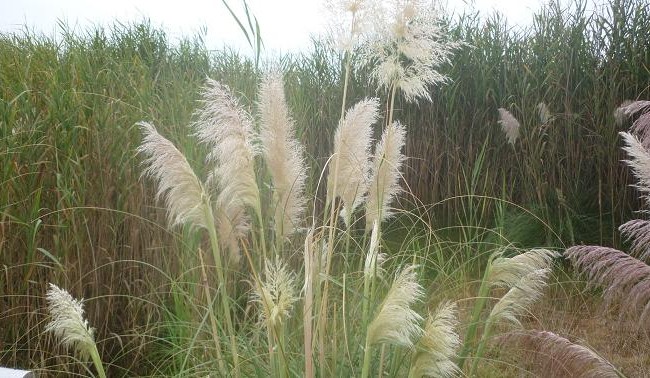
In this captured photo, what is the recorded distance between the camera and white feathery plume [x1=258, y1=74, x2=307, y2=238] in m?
2.09

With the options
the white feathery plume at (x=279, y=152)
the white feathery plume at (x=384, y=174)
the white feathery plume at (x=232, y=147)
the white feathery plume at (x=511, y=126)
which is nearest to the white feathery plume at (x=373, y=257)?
the white feathery plume at (x=384, y=174)

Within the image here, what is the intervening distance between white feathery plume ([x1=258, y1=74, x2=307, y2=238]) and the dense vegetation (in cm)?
19

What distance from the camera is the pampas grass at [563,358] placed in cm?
215

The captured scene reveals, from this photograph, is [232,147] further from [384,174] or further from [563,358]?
[563,358]

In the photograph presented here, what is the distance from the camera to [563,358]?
2.21 m

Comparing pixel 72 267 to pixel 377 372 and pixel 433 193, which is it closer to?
pixel 377 372

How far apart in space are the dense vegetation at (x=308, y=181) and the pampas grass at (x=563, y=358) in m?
0.17

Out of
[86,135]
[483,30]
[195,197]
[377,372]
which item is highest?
[483,30]

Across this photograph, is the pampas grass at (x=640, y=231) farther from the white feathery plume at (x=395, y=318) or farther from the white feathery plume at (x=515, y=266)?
the white feathery plume at (x=395, y=318)

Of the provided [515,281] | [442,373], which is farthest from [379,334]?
[515,281]

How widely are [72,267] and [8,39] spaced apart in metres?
3.20

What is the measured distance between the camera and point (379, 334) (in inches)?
68.1

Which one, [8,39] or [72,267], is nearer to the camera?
[72,267]

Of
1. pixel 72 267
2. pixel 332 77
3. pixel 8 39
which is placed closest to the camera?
pixel 72 267
